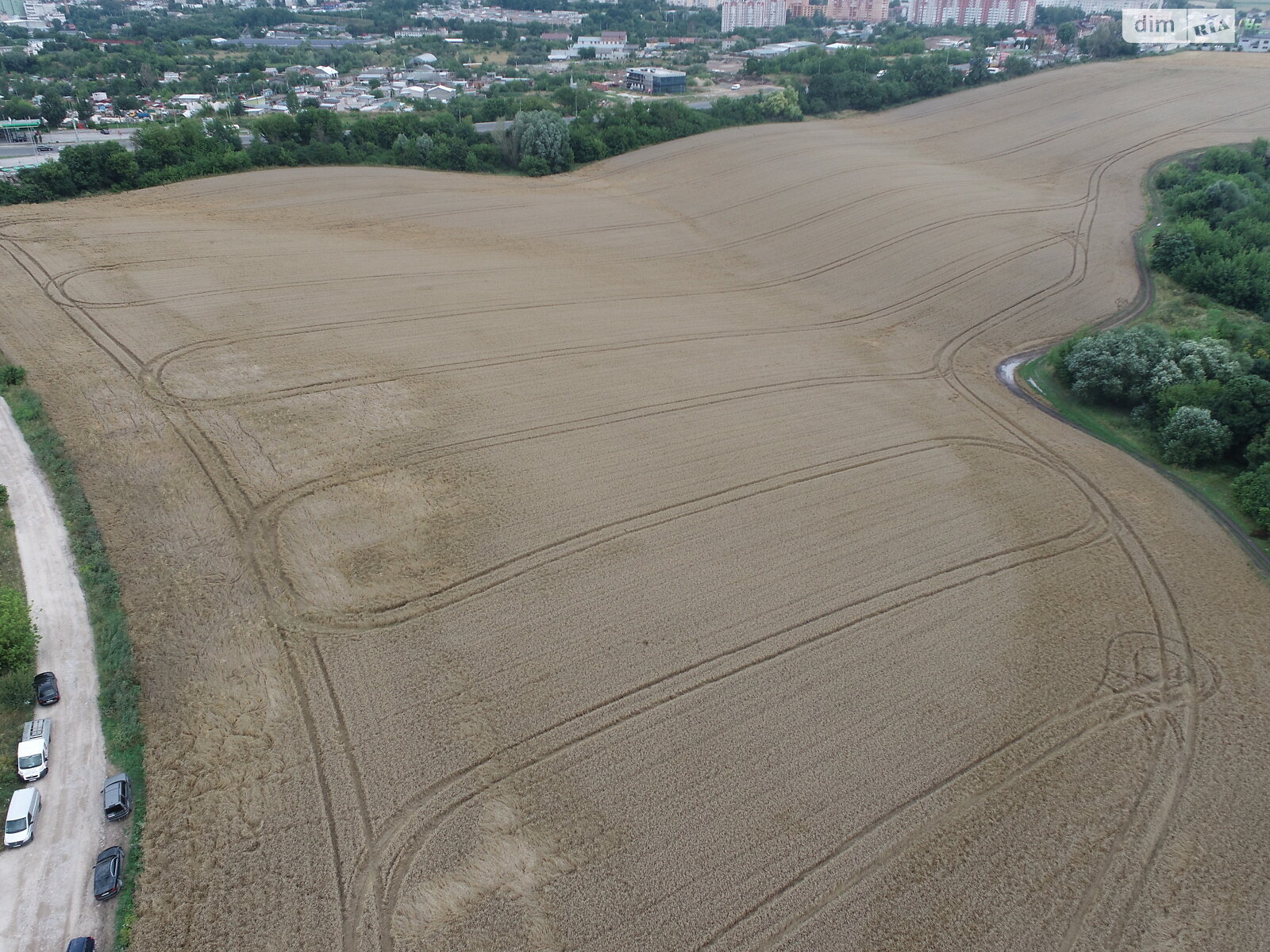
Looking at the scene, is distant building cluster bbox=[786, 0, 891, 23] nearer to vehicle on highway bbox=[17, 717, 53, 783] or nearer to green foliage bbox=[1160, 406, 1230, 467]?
A: green foliage bbox=[1160, 406, 1230, 467]

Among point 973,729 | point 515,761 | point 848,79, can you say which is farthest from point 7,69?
point 973,729

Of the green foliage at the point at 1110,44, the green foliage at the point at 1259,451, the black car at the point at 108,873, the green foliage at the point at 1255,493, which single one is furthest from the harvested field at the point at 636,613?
the green foliage at the point at 1110,44

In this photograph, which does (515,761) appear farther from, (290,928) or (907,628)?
(907,628)

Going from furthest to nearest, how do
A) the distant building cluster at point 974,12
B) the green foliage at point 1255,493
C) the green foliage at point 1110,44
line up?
the distant building cluster at point 974,12 → the green foliage at point 1110,44 → the green foliage at point 1255,493

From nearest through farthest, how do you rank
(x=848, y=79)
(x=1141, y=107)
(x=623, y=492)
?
(x=623, y=492) < (x=1141, y=107) < (x=848, y=79)

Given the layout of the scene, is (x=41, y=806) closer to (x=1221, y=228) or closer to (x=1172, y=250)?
(x=1172, y=250)

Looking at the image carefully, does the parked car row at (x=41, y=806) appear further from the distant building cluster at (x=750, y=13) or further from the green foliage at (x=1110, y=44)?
the distant building cluster at (x=750, y=13)
